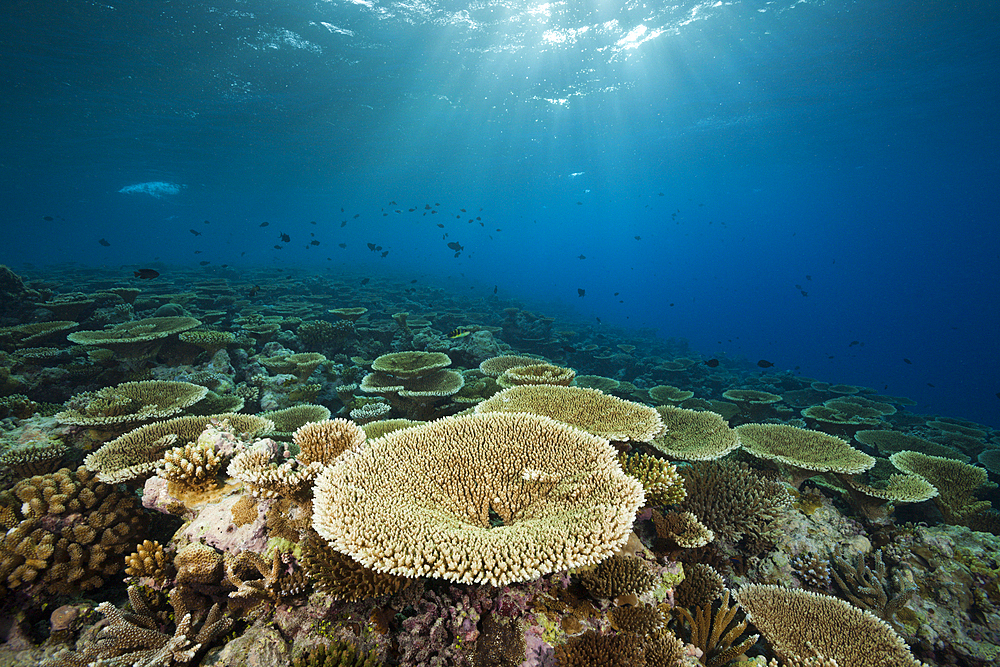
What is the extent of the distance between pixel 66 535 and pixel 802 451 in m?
9.27

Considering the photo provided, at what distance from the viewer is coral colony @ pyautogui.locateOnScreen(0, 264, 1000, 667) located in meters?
2.69

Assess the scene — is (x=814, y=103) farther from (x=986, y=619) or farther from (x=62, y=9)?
(x=62, y=9)

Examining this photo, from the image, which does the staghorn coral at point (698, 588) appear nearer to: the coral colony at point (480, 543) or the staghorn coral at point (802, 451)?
the coral colony at point (480, 543)

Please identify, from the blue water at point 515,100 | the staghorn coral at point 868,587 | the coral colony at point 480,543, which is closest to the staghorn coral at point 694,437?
the coral colony at point 480,543

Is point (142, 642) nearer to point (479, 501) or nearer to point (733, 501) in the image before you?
point (479, 501)

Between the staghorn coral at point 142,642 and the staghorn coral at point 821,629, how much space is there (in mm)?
4978

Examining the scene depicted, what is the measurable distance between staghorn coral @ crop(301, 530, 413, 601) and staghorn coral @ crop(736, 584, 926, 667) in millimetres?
3734

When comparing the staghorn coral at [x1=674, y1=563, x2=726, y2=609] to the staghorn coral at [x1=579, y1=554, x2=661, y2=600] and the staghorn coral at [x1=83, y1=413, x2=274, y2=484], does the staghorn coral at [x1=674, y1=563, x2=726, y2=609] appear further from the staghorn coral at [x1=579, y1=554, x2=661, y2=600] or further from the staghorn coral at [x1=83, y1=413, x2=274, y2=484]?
the staghorn coral at [x1=83, y1=413, x2=274, y2=484]

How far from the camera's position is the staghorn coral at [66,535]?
3.16 meters

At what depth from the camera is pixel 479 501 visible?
123 inches

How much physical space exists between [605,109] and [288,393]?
3536 centimetres

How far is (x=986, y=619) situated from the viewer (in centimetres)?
418

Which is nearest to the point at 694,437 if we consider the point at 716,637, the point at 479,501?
the point at 716,637

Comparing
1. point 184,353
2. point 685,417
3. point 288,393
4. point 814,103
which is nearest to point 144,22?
point 184,353
